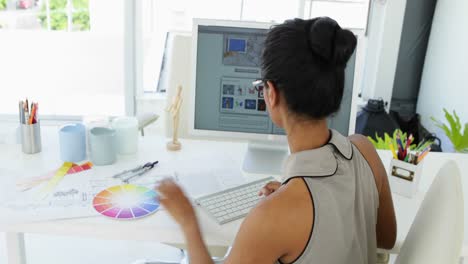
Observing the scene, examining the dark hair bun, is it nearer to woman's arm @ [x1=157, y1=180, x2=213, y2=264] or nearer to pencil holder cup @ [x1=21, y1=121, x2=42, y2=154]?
woman's arm @ [x1=157, y1=180, x2=213, y2=264]

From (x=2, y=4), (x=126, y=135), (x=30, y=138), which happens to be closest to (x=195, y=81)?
(x=126, y=135)

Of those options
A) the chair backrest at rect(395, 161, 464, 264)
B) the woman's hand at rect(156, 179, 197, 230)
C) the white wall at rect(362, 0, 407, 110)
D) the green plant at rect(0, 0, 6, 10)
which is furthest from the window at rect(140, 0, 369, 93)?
the chair backrest at rect(395, 161, 464, 264)

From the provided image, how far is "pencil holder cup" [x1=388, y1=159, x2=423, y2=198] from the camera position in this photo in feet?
4.55

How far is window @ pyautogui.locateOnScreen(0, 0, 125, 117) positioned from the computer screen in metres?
2.08

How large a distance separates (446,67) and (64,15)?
2.70 meters

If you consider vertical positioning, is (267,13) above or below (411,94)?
above

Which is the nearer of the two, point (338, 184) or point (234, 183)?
point (338, 184)

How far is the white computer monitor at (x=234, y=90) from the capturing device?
1.51 metres

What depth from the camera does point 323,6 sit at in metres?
3.34

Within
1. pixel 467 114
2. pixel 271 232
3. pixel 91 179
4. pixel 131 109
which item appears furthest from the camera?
pixel 131 109

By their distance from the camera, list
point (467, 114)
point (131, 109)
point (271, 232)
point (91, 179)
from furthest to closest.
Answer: point (131, 109) < point (467, 114) < point (91, 179) < point (271, 232)

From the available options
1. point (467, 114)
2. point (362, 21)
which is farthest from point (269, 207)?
point (362, 21)

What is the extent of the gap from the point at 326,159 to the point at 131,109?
250 cm

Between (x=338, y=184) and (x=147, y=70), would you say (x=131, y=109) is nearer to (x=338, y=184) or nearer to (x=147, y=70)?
(x=147, y=70)
